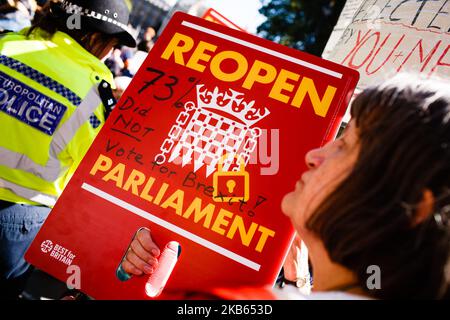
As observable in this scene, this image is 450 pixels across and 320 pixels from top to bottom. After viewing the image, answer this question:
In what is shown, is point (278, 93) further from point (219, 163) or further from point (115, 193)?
point (115, 193)

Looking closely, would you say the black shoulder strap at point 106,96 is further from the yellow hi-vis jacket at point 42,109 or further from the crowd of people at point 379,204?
the crowd of people at point 379,204

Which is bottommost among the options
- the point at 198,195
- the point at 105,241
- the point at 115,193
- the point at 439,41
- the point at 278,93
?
the point at 105,241

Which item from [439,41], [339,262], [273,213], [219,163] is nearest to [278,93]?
[219,163]

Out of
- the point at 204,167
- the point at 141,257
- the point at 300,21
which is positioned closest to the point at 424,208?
the point at 204,167

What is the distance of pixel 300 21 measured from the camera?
9727 millimetres

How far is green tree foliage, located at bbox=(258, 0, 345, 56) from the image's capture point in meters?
9.02

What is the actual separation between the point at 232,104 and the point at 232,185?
1.01ft

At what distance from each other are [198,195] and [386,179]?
0.62 m

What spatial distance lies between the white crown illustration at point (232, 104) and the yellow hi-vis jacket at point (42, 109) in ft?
2.01

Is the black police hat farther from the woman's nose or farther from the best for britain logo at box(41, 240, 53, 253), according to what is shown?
the woman's nose

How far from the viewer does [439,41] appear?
1.78 metres

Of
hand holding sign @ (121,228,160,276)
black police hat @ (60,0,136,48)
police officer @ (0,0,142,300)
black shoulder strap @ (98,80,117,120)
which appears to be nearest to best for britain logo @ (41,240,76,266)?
hand holding sign @ (121,228,160,276)

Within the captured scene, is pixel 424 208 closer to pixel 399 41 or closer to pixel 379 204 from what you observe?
pixel 379 204

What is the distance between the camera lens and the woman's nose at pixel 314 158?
39.8 inches
